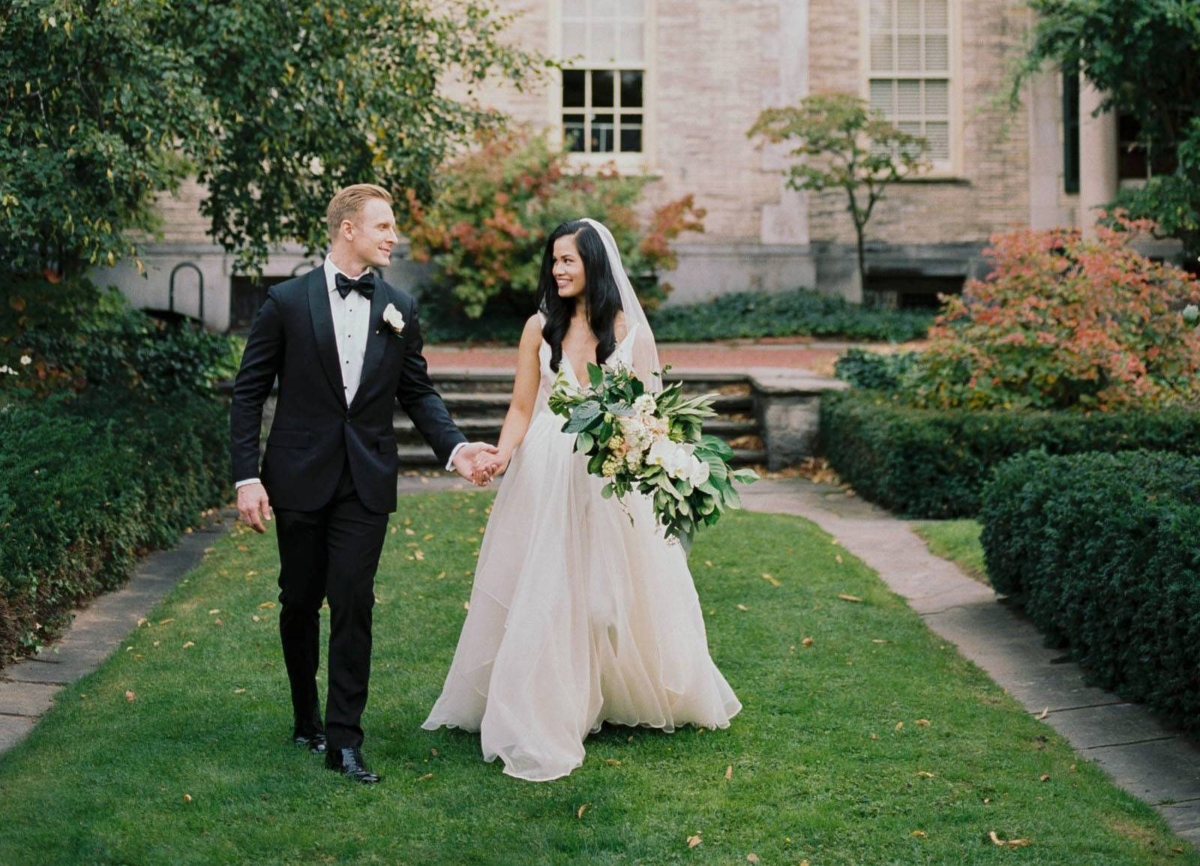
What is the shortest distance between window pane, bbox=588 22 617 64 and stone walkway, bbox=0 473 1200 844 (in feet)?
35.9

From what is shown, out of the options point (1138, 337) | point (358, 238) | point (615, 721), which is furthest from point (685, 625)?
point (1138, 337)

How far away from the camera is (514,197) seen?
58.4 feet

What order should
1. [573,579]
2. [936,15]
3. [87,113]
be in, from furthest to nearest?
[936,15]
[87,113]
[573,579]

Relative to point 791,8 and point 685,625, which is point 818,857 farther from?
point 791,8

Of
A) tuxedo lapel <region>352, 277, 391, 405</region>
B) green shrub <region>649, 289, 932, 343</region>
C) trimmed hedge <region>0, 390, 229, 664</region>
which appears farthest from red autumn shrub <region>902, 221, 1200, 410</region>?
tuxedo lapel <region>352, 277, 391, 405</region>

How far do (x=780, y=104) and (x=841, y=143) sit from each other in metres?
1.20

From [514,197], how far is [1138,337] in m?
8.83

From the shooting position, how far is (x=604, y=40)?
781 inches

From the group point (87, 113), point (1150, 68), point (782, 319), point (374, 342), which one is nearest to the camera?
point (374, 342)

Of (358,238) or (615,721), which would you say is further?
(615,721)

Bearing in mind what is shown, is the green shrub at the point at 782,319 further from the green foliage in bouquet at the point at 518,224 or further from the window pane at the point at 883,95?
the window pane at the point at 883,95

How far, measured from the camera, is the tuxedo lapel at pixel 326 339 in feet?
16.1

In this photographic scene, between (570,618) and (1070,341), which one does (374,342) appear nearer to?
(570,618)

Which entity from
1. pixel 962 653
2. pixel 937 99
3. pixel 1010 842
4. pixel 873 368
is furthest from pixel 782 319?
pixel 1010 842
